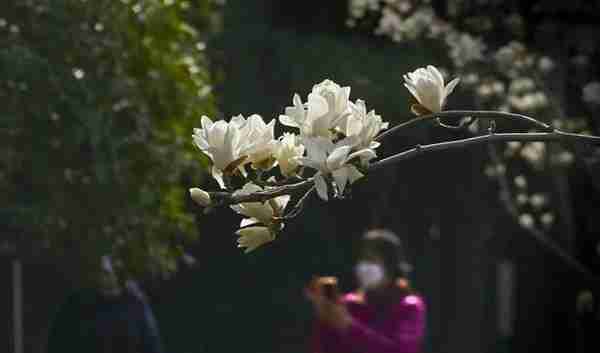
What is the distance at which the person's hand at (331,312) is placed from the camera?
7.55 metres

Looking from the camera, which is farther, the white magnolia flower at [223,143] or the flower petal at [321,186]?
the white magnolia flower at [223,143]

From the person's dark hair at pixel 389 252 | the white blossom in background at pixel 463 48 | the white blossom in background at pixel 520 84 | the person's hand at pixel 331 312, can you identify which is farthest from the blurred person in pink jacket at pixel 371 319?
the white blossom in background at pixel 520 84

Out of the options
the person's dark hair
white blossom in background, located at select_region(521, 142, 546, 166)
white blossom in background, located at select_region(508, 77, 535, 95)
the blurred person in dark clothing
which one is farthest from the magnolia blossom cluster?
white blossom in background, located at select_region(521, 142, 546, 166)

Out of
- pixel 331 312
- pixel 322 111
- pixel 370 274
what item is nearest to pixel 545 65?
pixel 370 274

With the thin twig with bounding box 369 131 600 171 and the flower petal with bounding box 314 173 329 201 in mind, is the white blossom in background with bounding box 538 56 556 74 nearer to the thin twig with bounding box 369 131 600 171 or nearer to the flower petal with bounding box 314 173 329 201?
the thin twig with bounding box 369 131 600 171

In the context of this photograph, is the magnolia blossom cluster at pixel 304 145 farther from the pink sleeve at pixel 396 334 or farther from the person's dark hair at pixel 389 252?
the person's dark hair at pixel 389 252

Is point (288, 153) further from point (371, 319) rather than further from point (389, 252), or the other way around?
point (389, 252)

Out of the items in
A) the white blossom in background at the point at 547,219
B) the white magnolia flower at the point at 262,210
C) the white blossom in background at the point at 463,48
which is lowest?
the white magnolia flower at the point at 262,210

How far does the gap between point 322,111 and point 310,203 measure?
10.7 meters

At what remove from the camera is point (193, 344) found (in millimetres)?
13883

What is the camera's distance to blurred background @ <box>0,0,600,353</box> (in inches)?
284

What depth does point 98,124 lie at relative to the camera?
693 cm

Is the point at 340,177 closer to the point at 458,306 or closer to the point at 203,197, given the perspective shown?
the point at 203,197

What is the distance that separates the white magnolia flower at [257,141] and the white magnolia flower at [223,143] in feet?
0.04
